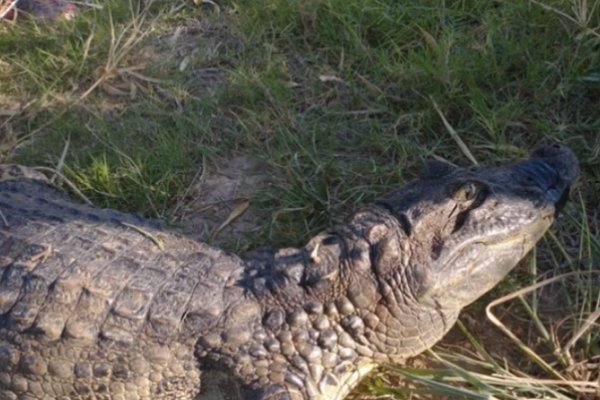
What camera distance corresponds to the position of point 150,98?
14.0 feet

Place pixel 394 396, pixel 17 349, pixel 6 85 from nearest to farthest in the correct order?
pixel 17 349, pixel 394 396, pixel 6 85

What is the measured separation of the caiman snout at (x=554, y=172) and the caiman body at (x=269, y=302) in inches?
1.9

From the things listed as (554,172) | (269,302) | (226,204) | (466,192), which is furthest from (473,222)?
(226,204)

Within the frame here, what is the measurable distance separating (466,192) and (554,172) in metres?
0.35

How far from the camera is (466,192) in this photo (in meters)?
2.93

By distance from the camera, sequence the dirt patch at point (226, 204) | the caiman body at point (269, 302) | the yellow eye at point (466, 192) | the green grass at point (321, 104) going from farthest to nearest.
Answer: the dirt patch at point (226, 204), the green grass at point (321, 104), the yellow eye at point (466, 192), the caiman body at point (269, 302)

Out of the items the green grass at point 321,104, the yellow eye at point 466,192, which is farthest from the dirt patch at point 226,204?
the yellow eye at point 466,192

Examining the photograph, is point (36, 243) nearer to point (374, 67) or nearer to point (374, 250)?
point (374, 250)

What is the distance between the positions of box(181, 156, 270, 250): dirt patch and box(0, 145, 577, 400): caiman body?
0.65 metres

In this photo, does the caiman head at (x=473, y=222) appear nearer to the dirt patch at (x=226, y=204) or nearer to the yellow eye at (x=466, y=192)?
the yellow eye at (x=466, y=192)

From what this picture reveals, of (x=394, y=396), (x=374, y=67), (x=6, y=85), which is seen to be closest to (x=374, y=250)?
(x=394, y=396)

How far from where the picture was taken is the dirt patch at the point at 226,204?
365 cm

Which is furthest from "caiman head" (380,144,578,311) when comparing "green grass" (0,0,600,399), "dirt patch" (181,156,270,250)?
"dirt patch" (181,156,270,250)

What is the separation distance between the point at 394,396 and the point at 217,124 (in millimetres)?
1607
